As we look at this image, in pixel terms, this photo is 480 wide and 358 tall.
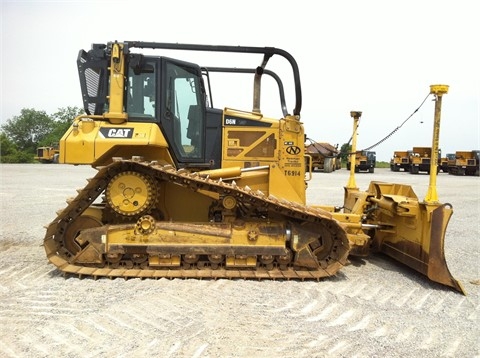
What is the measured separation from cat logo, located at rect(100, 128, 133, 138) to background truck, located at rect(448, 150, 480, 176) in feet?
117

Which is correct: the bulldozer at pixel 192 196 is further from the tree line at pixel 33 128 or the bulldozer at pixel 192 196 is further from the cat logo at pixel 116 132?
the tree line at pixel 33 128

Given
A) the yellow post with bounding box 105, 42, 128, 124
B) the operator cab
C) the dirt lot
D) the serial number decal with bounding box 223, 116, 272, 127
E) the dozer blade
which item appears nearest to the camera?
the dirt lot

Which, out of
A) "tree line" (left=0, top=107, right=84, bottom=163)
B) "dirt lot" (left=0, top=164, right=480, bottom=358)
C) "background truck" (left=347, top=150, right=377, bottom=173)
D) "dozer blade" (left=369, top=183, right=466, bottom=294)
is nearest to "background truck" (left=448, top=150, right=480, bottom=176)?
"background truck" (left=347, top=150, right=377, bottom=173)

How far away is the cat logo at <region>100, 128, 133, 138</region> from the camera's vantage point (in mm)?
5516

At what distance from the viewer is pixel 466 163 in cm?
3456

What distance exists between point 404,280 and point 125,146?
13.9ft

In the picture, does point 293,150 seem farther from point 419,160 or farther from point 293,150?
point 419,160

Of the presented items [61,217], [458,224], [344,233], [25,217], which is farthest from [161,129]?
[458,224]

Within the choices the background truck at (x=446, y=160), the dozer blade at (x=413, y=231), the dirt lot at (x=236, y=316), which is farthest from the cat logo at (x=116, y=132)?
the background truck at (x=446, y=160)

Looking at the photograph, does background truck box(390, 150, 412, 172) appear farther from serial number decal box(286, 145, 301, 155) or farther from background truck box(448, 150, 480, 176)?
serial number decal box(286, 145, 301, 155)

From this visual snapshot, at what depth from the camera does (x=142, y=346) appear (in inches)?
137

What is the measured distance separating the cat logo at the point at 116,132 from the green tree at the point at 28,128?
6465 cm

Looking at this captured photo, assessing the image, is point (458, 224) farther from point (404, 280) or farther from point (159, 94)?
point (159, 94)

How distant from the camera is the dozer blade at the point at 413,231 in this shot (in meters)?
5.29
